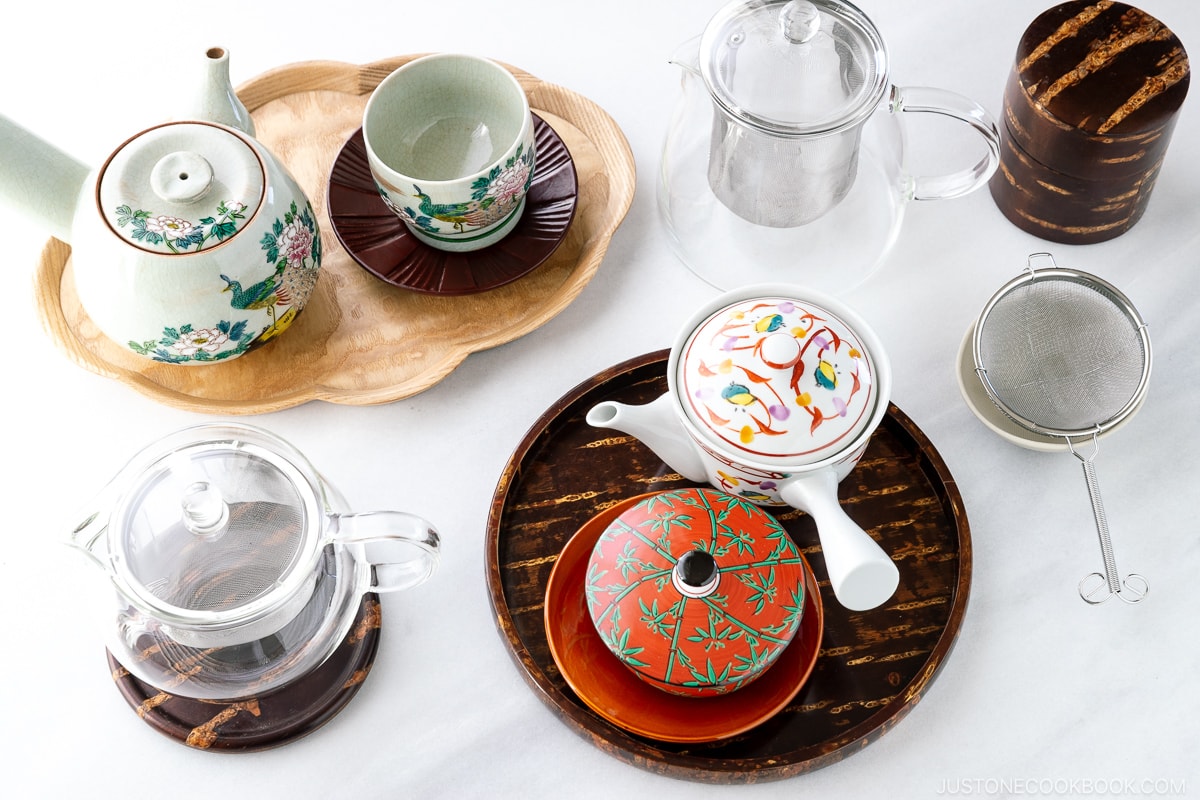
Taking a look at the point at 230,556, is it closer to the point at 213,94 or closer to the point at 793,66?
the point at 213,94

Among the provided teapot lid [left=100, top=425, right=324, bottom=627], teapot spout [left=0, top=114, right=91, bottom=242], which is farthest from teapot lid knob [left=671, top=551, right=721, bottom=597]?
teapot spout [left=0, top=114, right=91, bottom=242]

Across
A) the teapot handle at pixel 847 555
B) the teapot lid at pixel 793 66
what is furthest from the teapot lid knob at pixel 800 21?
the teapot handle at pixel 847 555

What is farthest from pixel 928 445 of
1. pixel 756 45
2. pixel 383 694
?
pixel 383 694

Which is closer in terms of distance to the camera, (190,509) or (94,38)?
(190,509)

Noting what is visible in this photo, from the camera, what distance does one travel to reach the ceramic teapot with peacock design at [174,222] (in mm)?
710

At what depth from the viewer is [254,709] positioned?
75cm

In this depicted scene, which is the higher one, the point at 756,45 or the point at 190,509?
the point at 756,45

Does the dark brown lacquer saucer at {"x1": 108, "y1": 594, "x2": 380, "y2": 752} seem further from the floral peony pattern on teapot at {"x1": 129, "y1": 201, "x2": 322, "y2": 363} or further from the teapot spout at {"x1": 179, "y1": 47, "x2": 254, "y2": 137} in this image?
the teapot spout at {"x1": 179, "y1": 47, "x2": 254, "y2": 137}

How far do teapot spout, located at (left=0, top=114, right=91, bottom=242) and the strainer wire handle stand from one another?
0.74m

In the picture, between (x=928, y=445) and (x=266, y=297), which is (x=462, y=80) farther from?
(x=928, y=445)

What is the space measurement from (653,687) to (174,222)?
0.44 metres

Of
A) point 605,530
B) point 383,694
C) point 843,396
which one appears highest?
point 843,396

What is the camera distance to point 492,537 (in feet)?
2.59

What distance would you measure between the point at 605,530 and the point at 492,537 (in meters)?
0.10
